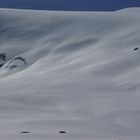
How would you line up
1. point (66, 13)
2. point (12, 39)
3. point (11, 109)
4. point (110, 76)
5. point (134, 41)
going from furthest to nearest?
point (66, 13) → point (12, 39) → point (134, 41) → point (110, 76) → point (11, 109)

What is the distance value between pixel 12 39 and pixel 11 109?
37.8 m

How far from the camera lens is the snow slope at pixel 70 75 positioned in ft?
56.5

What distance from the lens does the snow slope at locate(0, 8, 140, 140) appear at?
17.2 m

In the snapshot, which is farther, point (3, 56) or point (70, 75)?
point (3, 56)

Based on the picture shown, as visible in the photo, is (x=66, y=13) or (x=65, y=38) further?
(x=66, y=13)

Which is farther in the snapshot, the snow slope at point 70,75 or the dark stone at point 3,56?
the dark stone at point 3,56

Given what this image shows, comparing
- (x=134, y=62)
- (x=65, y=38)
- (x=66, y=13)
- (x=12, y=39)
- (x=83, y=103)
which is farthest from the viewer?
(x=66, y=13)

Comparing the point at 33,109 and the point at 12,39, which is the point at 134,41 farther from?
the point at 33,109

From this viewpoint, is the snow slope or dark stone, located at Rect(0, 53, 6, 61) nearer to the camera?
the snow slope

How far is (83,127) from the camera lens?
16891 millimetres

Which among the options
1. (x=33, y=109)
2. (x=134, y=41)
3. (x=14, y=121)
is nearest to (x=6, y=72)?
(x=134, y=41)

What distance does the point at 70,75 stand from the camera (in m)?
34.2

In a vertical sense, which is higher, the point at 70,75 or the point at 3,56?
the point at 3,56

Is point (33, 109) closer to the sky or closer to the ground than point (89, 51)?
closer to the ground
